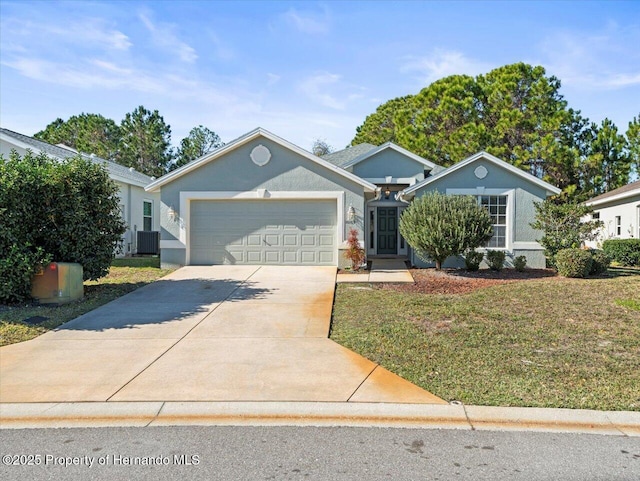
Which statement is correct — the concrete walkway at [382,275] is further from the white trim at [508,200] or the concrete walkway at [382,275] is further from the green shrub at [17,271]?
the green shrub at [17,271]

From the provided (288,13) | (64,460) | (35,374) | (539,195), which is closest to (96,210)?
(35,374)

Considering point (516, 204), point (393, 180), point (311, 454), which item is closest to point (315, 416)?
point (311, 454)

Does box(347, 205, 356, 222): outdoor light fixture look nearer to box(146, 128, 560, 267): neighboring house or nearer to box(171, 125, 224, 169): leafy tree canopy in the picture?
box(146, 128, 560, 267): neighboring house

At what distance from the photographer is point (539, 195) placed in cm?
1605

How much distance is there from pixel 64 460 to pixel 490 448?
358cm

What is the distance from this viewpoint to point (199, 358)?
6.72m

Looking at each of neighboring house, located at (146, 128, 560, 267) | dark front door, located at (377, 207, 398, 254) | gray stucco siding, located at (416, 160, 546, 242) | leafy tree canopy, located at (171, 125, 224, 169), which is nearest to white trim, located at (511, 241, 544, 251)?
neighboring house, located at (146, 128, 560, 267)

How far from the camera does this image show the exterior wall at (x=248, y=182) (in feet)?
50.4

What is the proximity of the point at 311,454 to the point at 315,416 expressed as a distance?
829 mm

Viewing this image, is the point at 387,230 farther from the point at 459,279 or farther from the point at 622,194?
the point at 622,194

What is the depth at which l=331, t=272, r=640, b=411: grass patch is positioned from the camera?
5438 millimetres

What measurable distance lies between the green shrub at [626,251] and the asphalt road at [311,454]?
16119 mm

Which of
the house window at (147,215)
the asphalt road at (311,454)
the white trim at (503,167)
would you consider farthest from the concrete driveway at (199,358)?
the house window at (147,215)

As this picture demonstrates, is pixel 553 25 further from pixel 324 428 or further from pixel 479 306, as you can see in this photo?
pixel 324 428
